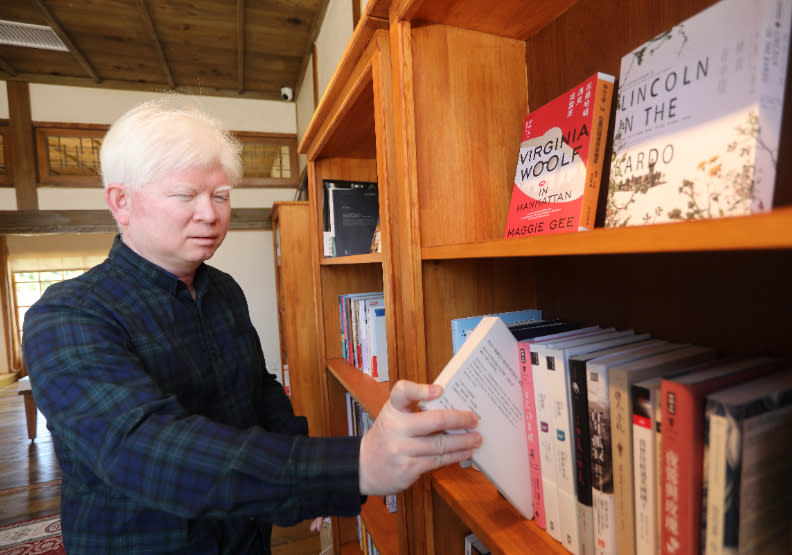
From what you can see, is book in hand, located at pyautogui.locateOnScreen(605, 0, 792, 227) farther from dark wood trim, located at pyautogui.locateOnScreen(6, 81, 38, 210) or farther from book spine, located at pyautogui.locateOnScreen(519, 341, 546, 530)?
dark wood trim, located at pyautogui.locateOnScreen(6, 81, 38, 210)

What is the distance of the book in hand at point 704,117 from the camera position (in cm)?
40

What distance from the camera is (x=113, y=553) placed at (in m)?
0.78

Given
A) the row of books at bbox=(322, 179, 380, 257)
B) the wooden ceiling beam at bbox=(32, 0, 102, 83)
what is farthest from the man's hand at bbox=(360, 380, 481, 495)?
the wooden ceiling beam at bbox=(32, 0, 102, 83)

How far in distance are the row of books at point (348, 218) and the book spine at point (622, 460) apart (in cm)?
113

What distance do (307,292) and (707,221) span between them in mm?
2728

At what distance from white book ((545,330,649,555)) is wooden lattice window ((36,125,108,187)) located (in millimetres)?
5027

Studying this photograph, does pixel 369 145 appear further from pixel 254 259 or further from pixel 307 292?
pixel 254 259

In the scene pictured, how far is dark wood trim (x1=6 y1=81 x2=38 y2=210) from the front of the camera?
12.8ft

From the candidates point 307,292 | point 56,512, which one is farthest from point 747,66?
point 56,512

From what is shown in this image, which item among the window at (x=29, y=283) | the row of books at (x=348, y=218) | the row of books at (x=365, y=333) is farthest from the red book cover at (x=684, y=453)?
the window at (x=29, y=283)

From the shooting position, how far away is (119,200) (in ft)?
A: 2.84

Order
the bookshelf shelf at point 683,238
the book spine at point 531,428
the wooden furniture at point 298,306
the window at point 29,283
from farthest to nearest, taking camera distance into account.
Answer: the window at point 29,283, the wooden furniture at point 298,306, the book spine at point 531,428, the bookshelf shelf at point 683,238

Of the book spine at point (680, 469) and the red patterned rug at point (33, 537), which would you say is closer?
the book spine at point (680, 469)

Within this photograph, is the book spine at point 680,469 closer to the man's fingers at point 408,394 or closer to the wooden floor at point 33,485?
the man's fingers at point 408,394
